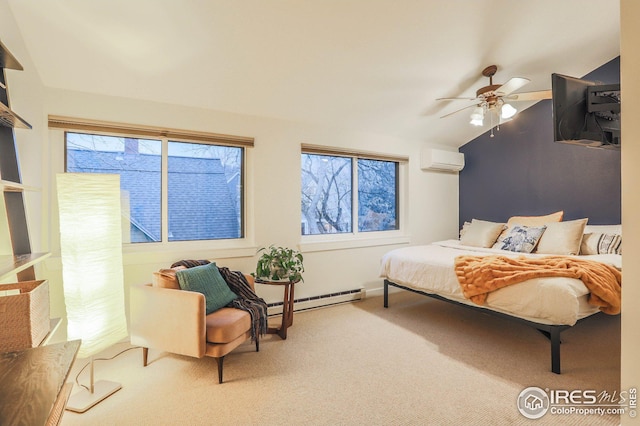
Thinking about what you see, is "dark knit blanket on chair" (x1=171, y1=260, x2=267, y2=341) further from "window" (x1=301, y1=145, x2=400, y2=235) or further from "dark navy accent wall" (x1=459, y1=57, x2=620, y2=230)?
"dark navy accent wall" (x1=459, y1=57, x2=620, y2=230)

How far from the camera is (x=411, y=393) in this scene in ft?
6.57

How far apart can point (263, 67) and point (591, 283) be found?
304 cm

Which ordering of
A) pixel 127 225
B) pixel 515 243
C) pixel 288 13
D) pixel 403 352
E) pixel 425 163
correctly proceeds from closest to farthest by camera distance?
pixel 288 13
pixel 403 352
pixel 127 225
pixel 515 243
pixel 425 163

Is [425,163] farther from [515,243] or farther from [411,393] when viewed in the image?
[411,393]

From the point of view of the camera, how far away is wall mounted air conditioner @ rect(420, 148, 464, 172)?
4.46 metres

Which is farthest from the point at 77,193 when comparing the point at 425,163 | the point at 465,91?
the point at 425,163

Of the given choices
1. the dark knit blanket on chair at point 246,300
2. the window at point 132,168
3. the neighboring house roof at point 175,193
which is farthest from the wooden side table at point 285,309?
the window at point 132,168

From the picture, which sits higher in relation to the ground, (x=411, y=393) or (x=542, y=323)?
(x=542, y=323)

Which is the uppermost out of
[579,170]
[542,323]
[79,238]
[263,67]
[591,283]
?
[263,67]

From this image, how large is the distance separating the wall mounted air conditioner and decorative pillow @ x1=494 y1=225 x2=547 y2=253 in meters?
1.37

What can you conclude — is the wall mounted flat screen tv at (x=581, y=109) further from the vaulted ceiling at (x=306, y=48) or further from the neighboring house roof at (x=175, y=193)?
the neighboring house roof at (x=175, y=193)

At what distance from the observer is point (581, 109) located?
1764 mm

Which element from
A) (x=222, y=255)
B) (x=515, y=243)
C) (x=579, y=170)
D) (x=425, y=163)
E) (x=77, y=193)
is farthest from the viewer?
(x=425, y=163)

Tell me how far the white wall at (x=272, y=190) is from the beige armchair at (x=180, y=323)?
1.88ft
